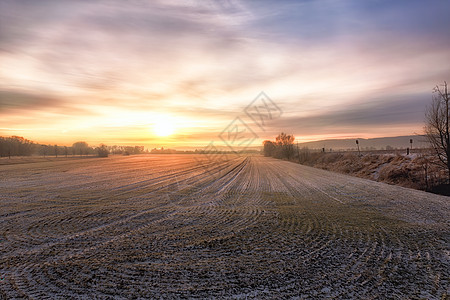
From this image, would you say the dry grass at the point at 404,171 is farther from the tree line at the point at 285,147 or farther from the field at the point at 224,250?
the tree line at the point at 285,147

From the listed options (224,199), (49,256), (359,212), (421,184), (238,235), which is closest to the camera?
(49,256)

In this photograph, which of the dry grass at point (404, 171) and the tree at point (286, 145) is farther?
the tree at point (286, 145)

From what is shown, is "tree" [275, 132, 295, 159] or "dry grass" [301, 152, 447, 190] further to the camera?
"tree" [275, 132, 295, 159]

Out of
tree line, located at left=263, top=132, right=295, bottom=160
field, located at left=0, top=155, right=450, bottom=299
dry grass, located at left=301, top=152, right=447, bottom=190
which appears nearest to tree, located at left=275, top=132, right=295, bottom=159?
tree line, located at left=263, top=132, right=295, bottom=160

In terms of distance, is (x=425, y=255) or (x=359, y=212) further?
(x=359, y=212)

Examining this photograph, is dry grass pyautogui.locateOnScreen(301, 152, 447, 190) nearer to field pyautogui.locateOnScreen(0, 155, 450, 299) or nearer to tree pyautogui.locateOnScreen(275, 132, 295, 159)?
field pyautogui.locateOnScreen(0, 155, 450, 299)

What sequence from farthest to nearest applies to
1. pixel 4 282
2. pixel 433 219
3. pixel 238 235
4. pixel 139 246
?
pixel 433 219
pixel 238 235
pixel 139 246
pixel 4 282

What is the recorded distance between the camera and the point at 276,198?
1049cm

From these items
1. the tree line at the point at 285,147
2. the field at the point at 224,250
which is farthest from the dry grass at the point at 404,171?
the tree line at the point at 285,147

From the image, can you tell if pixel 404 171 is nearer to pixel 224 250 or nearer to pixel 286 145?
pixel 224 250

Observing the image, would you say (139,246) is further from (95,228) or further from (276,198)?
(276,198)

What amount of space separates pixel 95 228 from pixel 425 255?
24.9 feet

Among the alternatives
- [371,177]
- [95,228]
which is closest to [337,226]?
[95,228]

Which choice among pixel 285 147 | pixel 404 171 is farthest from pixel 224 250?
pixel 285 147
